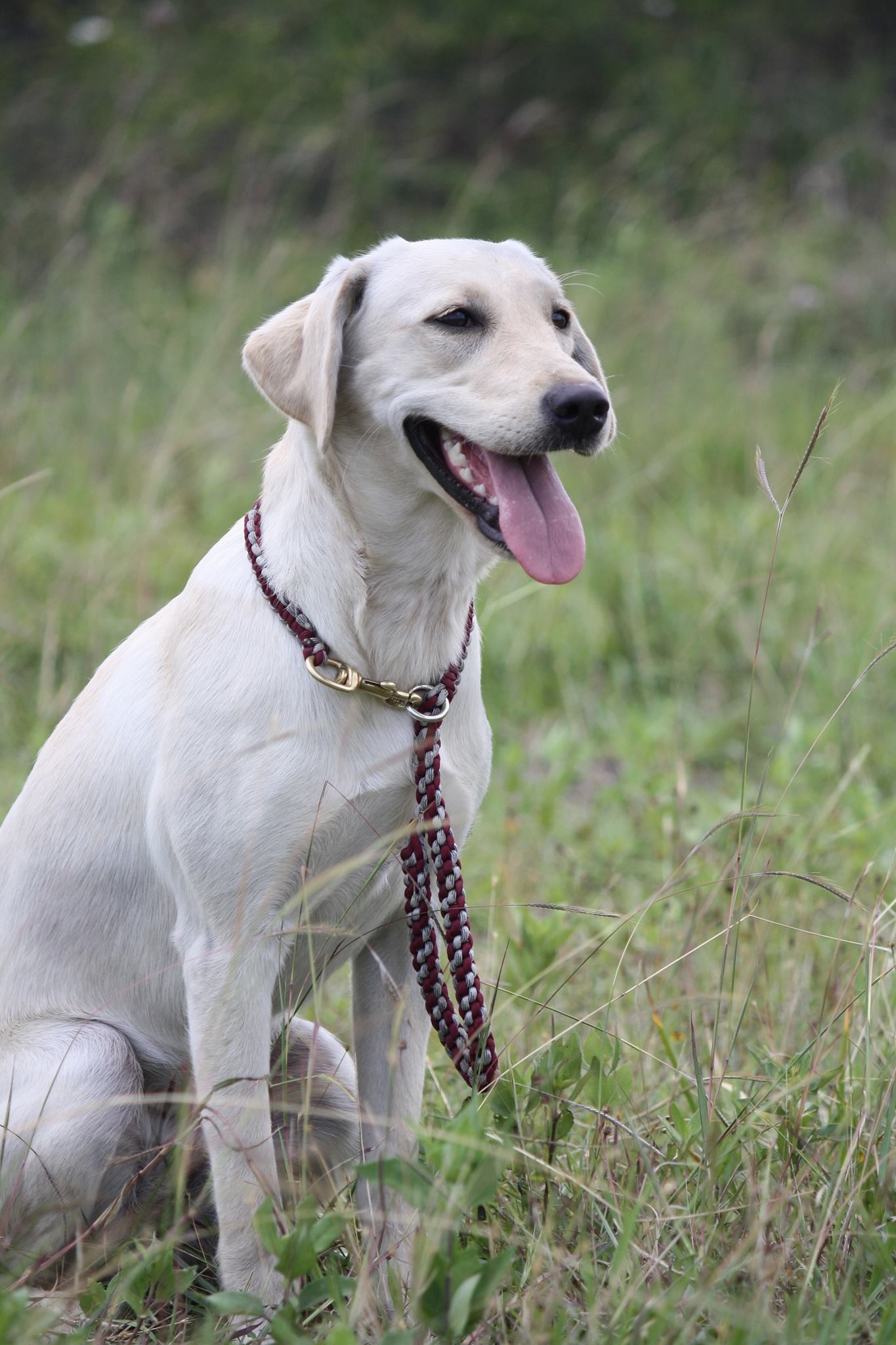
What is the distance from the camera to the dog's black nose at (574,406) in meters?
1.92

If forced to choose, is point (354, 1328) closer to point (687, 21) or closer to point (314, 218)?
point (314, 218)

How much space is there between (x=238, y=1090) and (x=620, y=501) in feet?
12.3

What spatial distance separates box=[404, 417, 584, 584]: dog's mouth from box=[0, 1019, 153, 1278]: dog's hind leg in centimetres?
100

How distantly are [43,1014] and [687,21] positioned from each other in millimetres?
10023

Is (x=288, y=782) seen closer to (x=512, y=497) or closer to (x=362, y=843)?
(x=362, y=843)

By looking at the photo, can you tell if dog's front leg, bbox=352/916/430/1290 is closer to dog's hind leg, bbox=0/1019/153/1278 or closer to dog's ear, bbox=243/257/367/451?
dog's hind leg, bbox=0/1019/153/1278

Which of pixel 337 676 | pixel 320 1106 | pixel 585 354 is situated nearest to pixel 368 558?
pixel 337 676

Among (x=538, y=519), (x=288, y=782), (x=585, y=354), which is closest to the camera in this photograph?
(x=288, y=782)

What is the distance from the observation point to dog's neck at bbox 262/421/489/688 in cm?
200

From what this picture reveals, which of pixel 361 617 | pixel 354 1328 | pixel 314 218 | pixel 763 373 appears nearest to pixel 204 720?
pixel 361 617

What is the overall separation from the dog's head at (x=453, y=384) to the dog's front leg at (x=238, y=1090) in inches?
29.6

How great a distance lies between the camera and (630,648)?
4.53m

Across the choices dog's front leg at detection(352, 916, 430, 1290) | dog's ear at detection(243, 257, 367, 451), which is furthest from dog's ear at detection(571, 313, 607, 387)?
dog's front leg at detection(352, 916, 430, 1290)

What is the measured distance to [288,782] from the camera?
6.17ft
